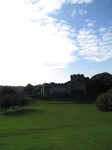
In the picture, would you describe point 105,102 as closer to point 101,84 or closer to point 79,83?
point 101,84

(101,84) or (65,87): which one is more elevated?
(101,84)

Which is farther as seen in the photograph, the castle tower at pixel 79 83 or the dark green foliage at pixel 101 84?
the castle tower at pixel 79 83

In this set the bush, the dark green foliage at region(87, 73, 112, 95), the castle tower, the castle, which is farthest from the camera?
the castle

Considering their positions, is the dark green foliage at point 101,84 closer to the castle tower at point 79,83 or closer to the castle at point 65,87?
the castle tower at point 79,83

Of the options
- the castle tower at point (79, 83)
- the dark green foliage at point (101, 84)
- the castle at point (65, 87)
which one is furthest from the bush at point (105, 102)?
the castle at point (65, 87)

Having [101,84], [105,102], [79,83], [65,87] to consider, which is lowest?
[105,102]

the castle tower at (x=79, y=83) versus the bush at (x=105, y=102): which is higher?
the castle tower at (x=79, y=83)

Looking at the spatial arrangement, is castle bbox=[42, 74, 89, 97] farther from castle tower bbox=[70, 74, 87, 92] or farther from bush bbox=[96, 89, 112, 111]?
bush bbox=[96, 89, 112, 111]

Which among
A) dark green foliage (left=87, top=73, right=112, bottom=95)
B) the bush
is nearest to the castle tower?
dark green foliage (left=87, top=73, right=112, bottom=95)

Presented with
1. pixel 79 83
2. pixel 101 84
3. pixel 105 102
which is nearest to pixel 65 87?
pixel 79 83

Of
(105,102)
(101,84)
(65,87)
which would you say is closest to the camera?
(105,102)

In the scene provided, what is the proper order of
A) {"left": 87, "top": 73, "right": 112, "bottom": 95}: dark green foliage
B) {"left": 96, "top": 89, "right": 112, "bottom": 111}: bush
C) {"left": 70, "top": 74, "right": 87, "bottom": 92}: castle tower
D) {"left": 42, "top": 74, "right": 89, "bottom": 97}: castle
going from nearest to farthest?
{"left": 96, "top": 89, "right": 112, "bottom": 111}: bush
{"left": 87, "top": 73, "right": 112, "bottom": 95}: dark green foliage
{"left": 70, "top": 74, "right": 87, "bottom": 92}: castle tower
{"left": 42, "top": 74, "right": 89, "bottom": 97}: castle

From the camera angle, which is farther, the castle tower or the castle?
the castle

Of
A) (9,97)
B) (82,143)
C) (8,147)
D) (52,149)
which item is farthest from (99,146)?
(9,97)
